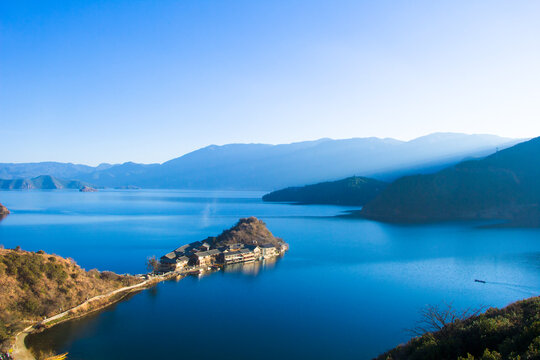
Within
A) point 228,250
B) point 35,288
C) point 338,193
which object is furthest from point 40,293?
point 338,193

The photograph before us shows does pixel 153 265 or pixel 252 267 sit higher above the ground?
pixel 153 265

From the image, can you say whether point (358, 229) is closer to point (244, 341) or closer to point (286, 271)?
point (286, 271)

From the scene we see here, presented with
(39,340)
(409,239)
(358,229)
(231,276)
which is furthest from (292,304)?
(358,229)

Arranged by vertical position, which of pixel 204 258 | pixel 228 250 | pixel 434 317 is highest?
pixel 228 250

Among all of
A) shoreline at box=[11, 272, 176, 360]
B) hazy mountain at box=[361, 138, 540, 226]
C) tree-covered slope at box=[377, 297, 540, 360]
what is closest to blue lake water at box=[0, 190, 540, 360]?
shoreline at box=[11, 272, 176, 360]

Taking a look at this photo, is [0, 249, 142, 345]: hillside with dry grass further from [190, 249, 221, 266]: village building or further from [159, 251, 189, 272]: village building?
[190, 249, 221, 266]: village building

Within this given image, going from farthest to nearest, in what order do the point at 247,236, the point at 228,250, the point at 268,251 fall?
1. the point at 247,236
2. the point at 268,251
3. the point at 228,250

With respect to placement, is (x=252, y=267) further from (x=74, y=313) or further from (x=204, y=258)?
(x=74, y=313)
